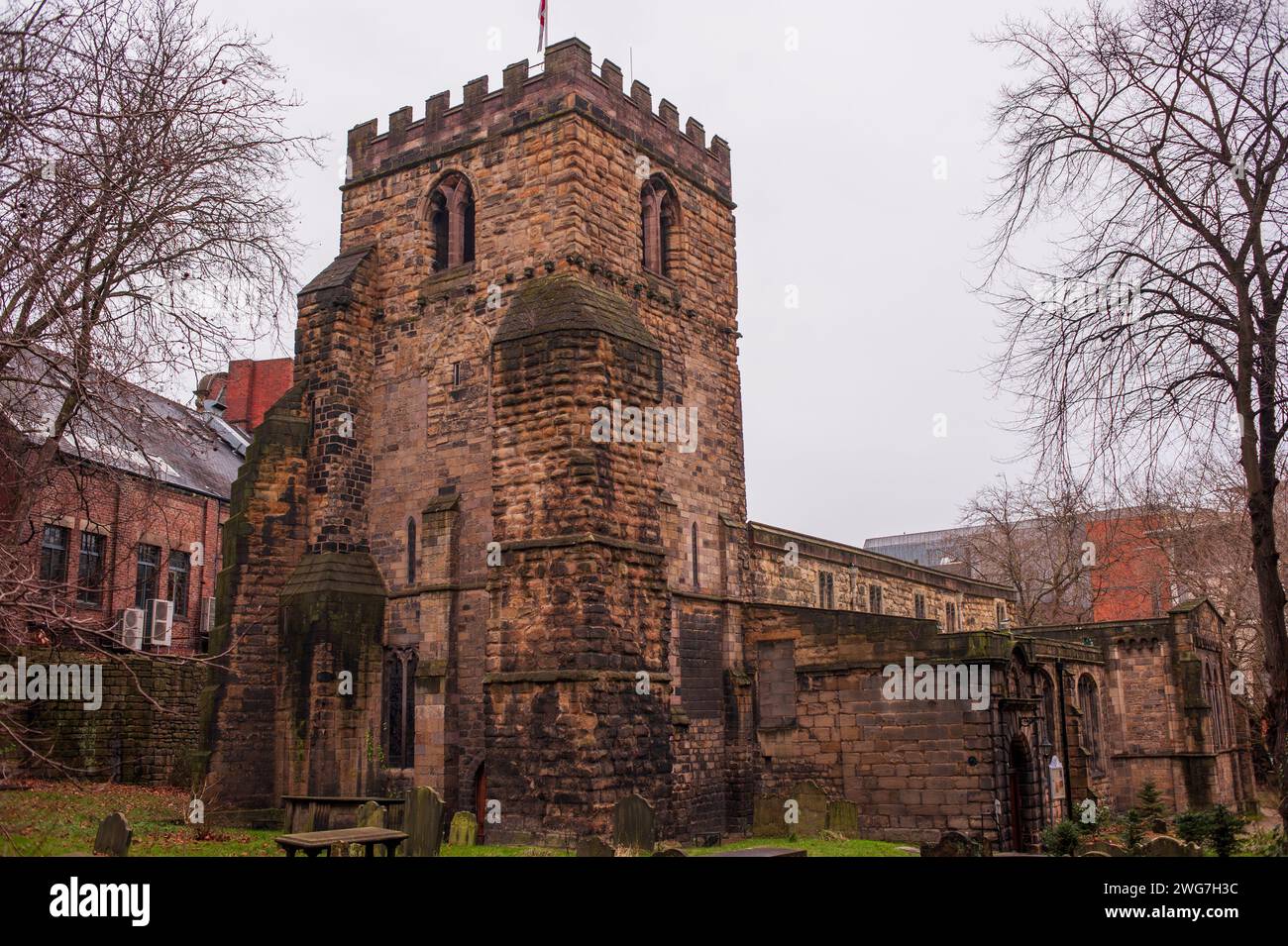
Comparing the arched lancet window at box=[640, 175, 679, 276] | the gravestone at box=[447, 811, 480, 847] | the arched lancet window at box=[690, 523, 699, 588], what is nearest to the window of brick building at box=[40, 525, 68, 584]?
the gravestone at box=[447, 811, 480, 847]

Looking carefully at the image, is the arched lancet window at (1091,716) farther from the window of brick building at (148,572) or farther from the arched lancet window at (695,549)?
the window of brick building at (148,572)

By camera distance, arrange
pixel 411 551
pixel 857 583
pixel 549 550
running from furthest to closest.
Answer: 1. pixel 857 583
2. pixel 411 551
3. pixel 549 550

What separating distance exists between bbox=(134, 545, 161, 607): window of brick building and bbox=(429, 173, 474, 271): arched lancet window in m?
16.9

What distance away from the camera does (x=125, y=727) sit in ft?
95.9

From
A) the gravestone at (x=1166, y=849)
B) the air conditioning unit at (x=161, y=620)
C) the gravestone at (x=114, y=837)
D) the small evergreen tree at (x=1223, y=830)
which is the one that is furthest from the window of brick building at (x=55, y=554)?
the small evergreen tree at (x=1223, y=830)

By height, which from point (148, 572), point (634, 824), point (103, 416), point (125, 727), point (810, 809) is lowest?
point (810, 809)

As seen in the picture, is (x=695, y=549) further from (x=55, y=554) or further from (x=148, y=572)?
(x=148, y=572)

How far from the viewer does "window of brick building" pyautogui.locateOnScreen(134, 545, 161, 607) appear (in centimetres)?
3484

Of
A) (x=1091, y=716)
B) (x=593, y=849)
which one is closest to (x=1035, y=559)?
(x=1091, y=716)

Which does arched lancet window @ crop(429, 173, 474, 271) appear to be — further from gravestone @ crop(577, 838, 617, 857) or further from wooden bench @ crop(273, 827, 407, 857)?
wooden bench @ crop(273, 827, 407, 857)

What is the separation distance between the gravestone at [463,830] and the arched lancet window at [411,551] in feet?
18.1

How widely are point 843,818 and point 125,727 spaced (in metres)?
19.2

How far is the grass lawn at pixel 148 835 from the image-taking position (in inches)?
628
